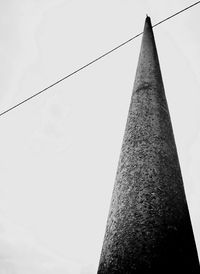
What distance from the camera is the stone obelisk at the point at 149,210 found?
5.57 ft

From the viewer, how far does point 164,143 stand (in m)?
2.44

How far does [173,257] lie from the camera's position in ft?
5.58

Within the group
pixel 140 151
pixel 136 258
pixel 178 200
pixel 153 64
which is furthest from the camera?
pixel 153 64

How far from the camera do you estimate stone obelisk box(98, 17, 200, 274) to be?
5.57ft

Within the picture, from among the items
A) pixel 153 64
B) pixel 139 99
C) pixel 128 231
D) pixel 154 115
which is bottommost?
pixel 128 231

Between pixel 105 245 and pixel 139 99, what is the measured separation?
176cm


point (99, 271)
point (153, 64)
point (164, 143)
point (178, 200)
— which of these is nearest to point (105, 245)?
point (99, 271)

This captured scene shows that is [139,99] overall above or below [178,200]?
above

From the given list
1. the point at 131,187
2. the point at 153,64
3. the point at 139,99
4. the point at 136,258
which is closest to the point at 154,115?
the point at 139,99

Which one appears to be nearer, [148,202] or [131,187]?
[148,202]

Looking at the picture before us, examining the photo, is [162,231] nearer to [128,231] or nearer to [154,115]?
[128,231]

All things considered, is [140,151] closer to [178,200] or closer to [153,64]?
[178,200]

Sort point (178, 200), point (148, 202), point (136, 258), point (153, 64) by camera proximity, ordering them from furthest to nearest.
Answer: point (153, 64), point (178, 200), point (148, 202), point (136, 258)

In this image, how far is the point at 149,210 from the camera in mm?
1896
